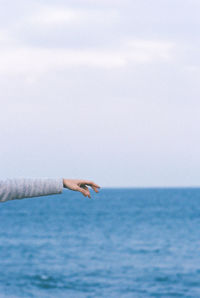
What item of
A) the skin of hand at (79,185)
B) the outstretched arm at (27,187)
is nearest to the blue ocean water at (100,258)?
the skin of hand at (79,185)

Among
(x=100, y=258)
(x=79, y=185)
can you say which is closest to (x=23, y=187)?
(x=79, y=185)

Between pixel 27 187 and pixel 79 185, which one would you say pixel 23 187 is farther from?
pixel 79 185

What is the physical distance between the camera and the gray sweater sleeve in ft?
9.10

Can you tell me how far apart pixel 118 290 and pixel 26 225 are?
4770 centimetres

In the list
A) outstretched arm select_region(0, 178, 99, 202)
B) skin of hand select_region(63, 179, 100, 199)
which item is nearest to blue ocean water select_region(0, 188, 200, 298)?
skin of hand select_region(63, 179, 100, 199)

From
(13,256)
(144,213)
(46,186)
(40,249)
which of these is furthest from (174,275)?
(144,213)

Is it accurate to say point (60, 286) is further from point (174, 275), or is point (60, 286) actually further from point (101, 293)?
point (174, 275)

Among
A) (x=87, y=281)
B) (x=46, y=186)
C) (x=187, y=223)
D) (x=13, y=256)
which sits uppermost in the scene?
(x=187, y=223)

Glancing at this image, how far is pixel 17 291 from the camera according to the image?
1172 inches

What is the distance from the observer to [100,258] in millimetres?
42562

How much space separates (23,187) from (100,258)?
40.5 m

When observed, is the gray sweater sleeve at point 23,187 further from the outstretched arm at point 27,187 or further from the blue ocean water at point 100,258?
the blue ocean water at point 100,258

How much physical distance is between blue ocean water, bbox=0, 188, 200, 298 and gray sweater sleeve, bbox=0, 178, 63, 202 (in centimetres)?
2589

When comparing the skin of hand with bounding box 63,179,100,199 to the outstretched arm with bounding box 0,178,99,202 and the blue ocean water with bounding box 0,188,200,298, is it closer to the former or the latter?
the outstretched arm with bounding box 0,178,99,202
